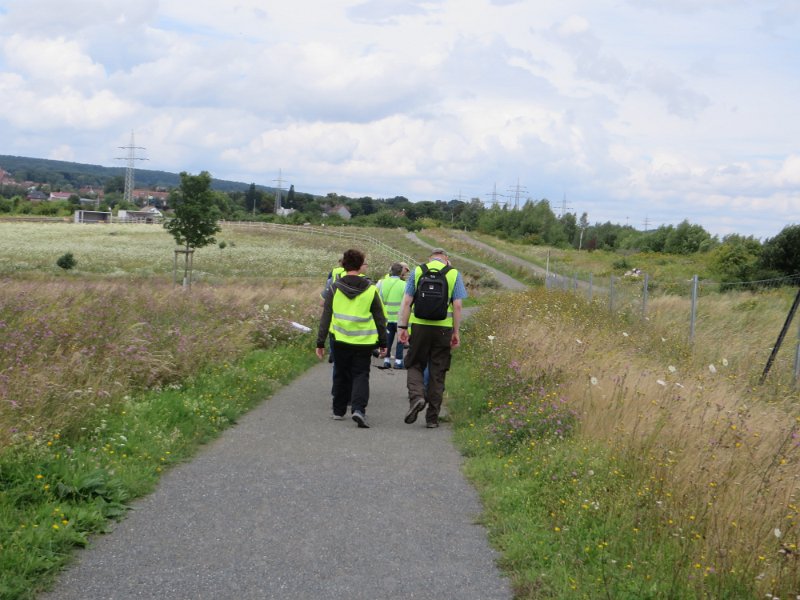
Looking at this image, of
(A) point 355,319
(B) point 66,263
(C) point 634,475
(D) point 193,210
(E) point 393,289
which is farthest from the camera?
(B) point 66,263

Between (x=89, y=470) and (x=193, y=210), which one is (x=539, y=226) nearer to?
(x=193, y=210)

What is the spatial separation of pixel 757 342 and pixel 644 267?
44458 mm

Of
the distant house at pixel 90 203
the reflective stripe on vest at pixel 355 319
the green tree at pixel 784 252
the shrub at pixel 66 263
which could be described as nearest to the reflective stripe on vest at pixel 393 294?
the reflective stripe on vest at pixel 355 319

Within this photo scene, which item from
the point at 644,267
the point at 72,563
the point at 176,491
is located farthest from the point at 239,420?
the point at 644,267

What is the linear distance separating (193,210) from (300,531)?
31814 mm

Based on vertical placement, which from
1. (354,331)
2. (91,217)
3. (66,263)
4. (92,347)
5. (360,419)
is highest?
(354,331)

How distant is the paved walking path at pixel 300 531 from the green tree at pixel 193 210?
28.7 metres

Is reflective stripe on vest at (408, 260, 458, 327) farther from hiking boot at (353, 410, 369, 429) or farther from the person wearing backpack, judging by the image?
hiking boot at (353, 410, 369, 429)

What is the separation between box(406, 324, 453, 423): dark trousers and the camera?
31.8ft

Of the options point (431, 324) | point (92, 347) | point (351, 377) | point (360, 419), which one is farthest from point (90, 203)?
point (360, 419)

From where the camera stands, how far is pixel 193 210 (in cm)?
3584

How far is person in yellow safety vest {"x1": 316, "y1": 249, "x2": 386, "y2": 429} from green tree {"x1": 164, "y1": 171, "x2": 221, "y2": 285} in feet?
88.9

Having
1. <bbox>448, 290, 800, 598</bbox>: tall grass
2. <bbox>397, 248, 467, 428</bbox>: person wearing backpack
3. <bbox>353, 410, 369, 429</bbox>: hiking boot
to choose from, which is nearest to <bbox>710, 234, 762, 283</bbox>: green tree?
<bbox>448, 290, 800, 598</bbox>: tall grass

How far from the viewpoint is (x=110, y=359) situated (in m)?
9.19
